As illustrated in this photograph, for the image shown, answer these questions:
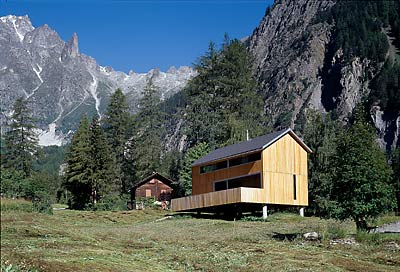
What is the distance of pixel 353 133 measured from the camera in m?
26.0

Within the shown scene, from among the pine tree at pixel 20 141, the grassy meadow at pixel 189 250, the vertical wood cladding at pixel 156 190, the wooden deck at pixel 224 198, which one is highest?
the pine tree at pixel 20 141

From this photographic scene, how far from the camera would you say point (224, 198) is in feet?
132

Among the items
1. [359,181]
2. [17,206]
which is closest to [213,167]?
[17,206]

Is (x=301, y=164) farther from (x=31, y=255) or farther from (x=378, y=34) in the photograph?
(x=378, y=34)

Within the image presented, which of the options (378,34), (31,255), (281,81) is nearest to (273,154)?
(31,255)

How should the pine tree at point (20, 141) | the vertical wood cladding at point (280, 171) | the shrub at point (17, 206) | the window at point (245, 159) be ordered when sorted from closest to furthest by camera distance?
1. the shrub at point (17, 206)
2. the vertical wood cladding at point (280, 171)
3. the window at point (245, 159)
4. the pine tree at point (20, 141)

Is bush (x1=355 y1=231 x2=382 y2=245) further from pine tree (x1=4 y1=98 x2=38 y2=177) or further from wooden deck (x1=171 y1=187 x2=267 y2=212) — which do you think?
pine tree (x1=4 y1=98 x2=38 y2=177)

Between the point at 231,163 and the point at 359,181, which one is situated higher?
the point at 231,163

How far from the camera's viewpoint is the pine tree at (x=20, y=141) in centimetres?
6856

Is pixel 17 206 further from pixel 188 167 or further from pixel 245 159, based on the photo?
pixel 188 167

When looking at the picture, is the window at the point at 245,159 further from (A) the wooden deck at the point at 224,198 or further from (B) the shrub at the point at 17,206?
(B) the shrub at the point at 17,206

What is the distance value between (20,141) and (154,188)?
17.5 meters

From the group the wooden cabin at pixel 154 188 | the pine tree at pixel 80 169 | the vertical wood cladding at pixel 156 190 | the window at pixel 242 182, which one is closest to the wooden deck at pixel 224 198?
the window at pixel 242 182

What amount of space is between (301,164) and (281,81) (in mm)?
137894
